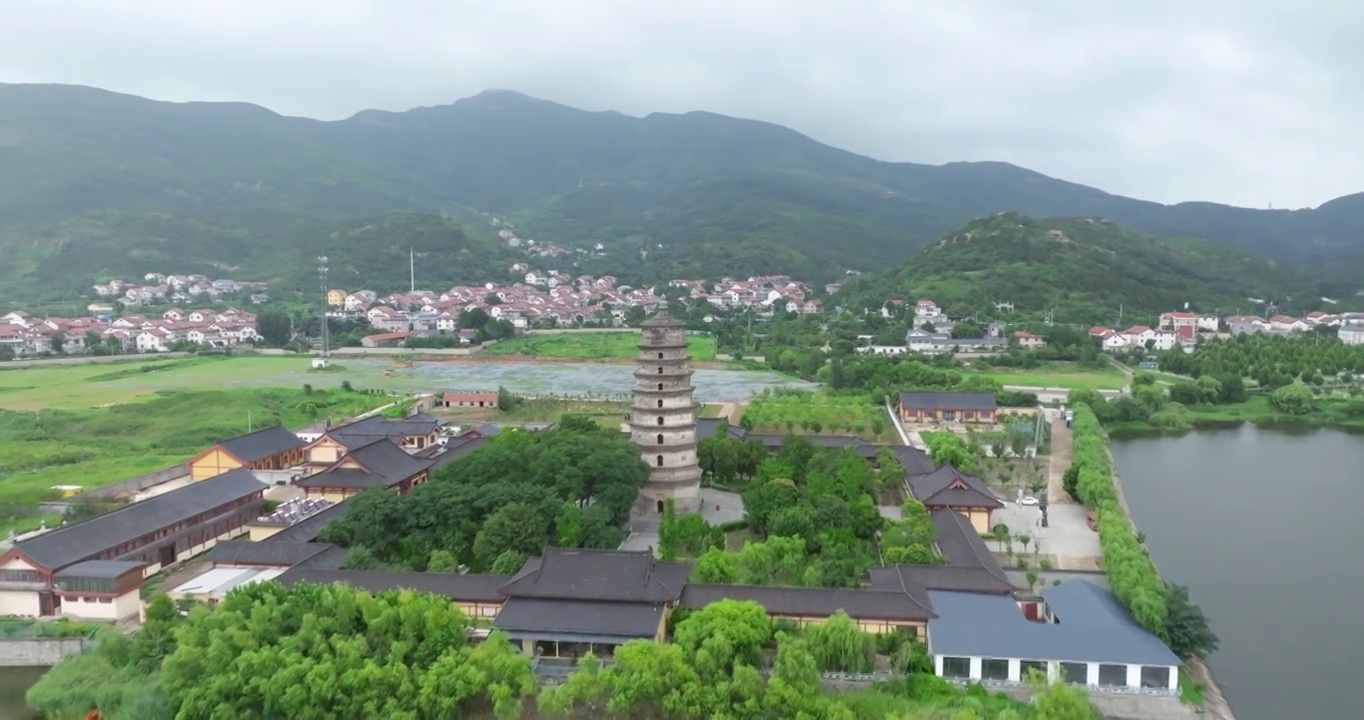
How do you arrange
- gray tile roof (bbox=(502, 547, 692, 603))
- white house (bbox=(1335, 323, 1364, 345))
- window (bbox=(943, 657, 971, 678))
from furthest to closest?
1. white house (bbox=(1335, 323, 1364, 345))
2. gray tile roof (bbox=(502, 547, 692, 603))
3. window (bbox=(943, 657, 971, 678))

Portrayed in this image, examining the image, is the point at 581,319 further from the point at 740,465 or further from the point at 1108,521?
the point at 1108,521

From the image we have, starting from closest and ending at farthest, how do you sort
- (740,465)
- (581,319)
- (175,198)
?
(740,465) → (581,319) → (175,198)

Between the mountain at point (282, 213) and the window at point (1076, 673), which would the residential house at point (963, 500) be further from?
the mountain at point (282, 213)

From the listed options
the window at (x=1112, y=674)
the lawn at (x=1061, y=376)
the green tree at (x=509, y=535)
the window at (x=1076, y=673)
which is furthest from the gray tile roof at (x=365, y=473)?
the lawn at (x=1061, y=376)

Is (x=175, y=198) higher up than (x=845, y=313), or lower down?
higher up

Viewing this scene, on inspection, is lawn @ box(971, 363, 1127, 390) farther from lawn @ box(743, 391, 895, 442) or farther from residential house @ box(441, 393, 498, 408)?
residential house @ box(441, 393, 498, 408)

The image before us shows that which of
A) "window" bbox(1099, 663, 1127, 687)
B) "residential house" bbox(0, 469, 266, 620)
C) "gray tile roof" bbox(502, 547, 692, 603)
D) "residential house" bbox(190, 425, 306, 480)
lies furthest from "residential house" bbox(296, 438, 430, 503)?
"window" bbox(1099, 663, 1127, 687)

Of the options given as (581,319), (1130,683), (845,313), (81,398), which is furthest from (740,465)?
(581,319)
